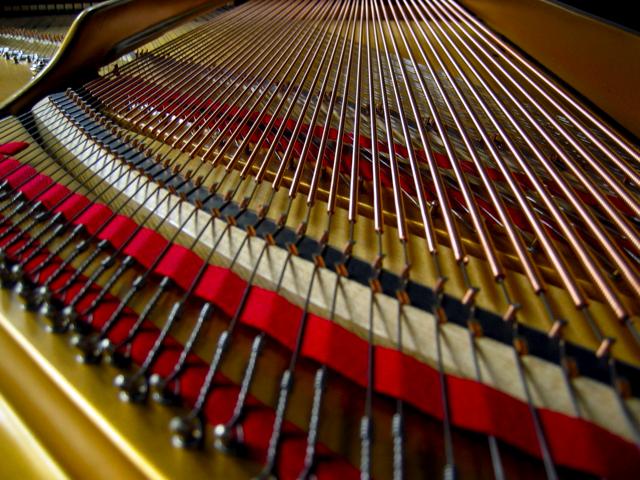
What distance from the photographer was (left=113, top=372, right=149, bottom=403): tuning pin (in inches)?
28.8

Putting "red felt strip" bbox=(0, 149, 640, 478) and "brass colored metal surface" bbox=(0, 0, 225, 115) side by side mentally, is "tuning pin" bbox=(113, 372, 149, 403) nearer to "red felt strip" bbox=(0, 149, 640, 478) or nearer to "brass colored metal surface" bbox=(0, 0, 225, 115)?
"red felt strip" bbox=(0, 149, 640, 478)

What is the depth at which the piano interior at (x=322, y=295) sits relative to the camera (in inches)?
27.0

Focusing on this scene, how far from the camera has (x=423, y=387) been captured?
29.5 inches

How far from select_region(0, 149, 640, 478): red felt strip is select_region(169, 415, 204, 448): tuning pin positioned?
8.6 inches

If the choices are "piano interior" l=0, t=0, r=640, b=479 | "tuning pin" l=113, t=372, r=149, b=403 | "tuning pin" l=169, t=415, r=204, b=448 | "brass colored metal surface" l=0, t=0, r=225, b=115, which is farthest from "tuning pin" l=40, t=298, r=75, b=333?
"brass colored metal surface" l=0, t=0, r=225, b=115

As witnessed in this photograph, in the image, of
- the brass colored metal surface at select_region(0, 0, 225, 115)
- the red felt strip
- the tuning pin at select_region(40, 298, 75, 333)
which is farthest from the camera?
the brass colored metal surface at select_region(0, 0, 225, 115)

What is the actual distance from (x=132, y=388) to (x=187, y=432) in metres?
0.14

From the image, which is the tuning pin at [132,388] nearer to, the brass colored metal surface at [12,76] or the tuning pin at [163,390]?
the tuning pin at [163,390]

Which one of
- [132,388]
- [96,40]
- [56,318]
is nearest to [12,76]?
[96,40]

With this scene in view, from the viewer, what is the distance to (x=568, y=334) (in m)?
0.86

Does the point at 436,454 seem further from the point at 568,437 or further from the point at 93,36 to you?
the point at 93,36

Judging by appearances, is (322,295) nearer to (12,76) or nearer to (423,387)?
(423,387)

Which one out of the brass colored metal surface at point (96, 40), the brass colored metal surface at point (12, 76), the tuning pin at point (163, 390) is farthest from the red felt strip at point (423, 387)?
the brass colored metal surface at point (12, 76)

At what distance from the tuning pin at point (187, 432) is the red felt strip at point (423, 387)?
22 centimetres
